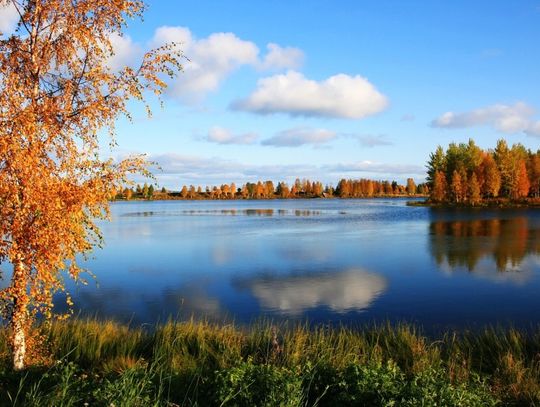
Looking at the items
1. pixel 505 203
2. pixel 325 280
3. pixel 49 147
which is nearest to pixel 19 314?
pixel 49 147

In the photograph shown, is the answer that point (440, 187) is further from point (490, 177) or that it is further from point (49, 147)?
point (49, 147)

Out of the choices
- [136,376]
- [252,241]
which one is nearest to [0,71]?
[136,376]

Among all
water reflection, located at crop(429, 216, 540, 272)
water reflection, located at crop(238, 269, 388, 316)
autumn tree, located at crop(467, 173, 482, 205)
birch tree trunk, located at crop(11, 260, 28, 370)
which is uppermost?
autumn tree, located at crop(467, 173, 482, 205)

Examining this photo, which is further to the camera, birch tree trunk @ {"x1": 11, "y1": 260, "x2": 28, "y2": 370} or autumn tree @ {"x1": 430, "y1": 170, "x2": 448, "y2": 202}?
autumn tree @ {"x1": 430, "y1": 170, "x2": 448, "y2": 202}

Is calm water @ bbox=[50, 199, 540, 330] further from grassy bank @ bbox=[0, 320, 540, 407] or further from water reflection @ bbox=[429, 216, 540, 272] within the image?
grassy bank @ bbox=[0, 320, 540, 407]

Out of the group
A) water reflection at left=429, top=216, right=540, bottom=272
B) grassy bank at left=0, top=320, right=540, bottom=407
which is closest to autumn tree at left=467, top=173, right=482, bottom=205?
water reflection at left=429, top=216, right=540, bottom=272

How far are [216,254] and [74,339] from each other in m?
23.3

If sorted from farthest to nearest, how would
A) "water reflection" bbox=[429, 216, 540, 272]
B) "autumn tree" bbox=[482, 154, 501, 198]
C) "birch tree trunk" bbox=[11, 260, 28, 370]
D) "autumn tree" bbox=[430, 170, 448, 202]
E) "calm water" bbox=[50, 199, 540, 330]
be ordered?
"autumn tree" bbox=[430, 170, 448, 202] < "autumn tree" bbox=[482, 154, 501, 198] < "water reflection" bbox=[429, 216, 540, 272] < "calm water" bbox=[50, 199, 540, 330] < "birch tree trunk" bbox=[11, 260, 28, 370]

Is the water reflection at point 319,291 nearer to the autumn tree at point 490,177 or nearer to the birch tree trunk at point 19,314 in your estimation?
the birch tree trunk at point 19,314

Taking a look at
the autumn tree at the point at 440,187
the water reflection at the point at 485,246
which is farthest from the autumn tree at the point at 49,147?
the autumn tree at the point at 440,187

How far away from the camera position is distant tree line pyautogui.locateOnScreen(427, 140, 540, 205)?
107500mm

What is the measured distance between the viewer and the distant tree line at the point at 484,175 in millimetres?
107500

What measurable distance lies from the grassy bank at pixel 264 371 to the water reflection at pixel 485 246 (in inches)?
676

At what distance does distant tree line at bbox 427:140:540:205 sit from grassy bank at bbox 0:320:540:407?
344ft
